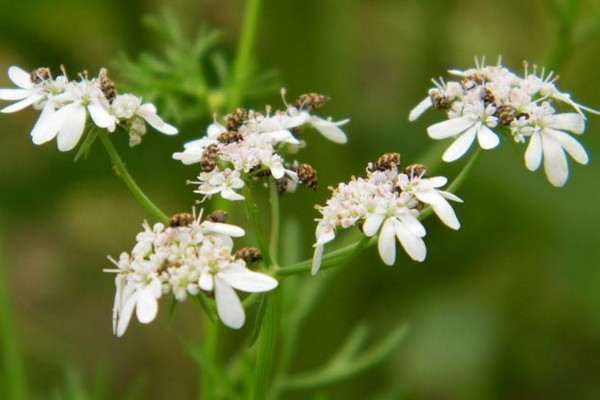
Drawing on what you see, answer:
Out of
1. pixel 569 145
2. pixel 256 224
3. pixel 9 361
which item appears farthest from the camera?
pixel 9 361

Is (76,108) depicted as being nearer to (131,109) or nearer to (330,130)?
(131,109)

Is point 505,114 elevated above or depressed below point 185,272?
above

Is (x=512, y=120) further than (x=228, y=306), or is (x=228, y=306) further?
(x=512, y=120)

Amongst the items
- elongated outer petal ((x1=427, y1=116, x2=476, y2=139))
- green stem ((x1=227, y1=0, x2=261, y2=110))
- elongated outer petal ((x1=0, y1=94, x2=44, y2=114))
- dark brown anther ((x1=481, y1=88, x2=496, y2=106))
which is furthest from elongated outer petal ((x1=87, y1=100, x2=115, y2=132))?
green stem ((x1=227, y1=0, x2=261, y2=110))

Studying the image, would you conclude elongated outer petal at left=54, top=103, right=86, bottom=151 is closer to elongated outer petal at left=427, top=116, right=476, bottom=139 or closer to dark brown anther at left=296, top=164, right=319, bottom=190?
dark brown anther at left=296, top=164, right=319, bottom=190

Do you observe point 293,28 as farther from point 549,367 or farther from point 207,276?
point 207,276

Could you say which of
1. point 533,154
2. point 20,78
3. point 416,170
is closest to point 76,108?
point 20,78
